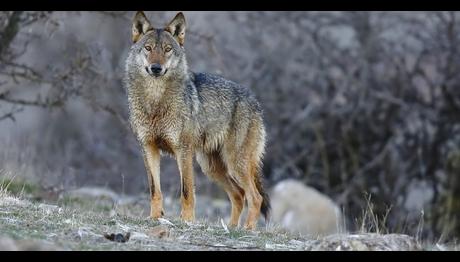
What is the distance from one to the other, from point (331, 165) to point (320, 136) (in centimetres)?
71

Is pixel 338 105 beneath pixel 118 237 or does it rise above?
above

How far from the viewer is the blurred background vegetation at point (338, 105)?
2028 cm

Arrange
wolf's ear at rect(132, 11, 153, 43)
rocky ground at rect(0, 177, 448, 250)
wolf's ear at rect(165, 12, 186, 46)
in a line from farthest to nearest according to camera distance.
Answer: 1. wolf's ear at rect(165, 12, 186, 46)
2. wolf's ear at rect(132, 11, 153, 43)
3. rocky ground at rect(0, 177, 448, 250)

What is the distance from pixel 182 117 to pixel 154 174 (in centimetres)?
71

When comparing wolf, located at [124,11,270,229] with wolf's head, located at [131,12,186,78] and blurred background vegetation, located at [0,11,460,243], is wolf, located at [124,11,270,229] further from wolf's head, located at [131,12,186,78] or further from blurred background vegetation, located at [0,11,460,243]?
blurred background vegetation, located at [0,11,460,243]

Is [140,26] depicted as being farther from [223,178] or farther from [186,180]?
[223,178]

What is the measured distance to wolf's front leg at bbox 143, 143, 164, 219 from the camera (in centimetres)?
1022

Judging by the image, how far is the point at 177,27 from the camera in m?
10.7

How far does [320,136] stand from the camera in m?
21.1

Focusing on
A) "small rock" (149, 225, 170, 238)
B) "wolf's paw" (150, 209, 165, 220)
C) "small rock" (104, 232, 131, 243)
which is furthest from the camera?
"wolf's paw" (150, 209, 165, 220)

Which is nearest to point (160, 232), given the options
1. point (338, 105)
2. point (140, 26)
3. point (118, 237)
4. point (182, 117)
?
point (118, 237)

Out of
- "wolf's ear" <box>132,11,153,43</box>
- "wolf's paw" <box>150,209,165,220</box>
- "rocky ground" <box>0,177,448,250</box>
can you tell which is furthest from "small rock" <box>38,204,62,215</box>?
"wolf's ear" <box>132,11,153,43</box>
